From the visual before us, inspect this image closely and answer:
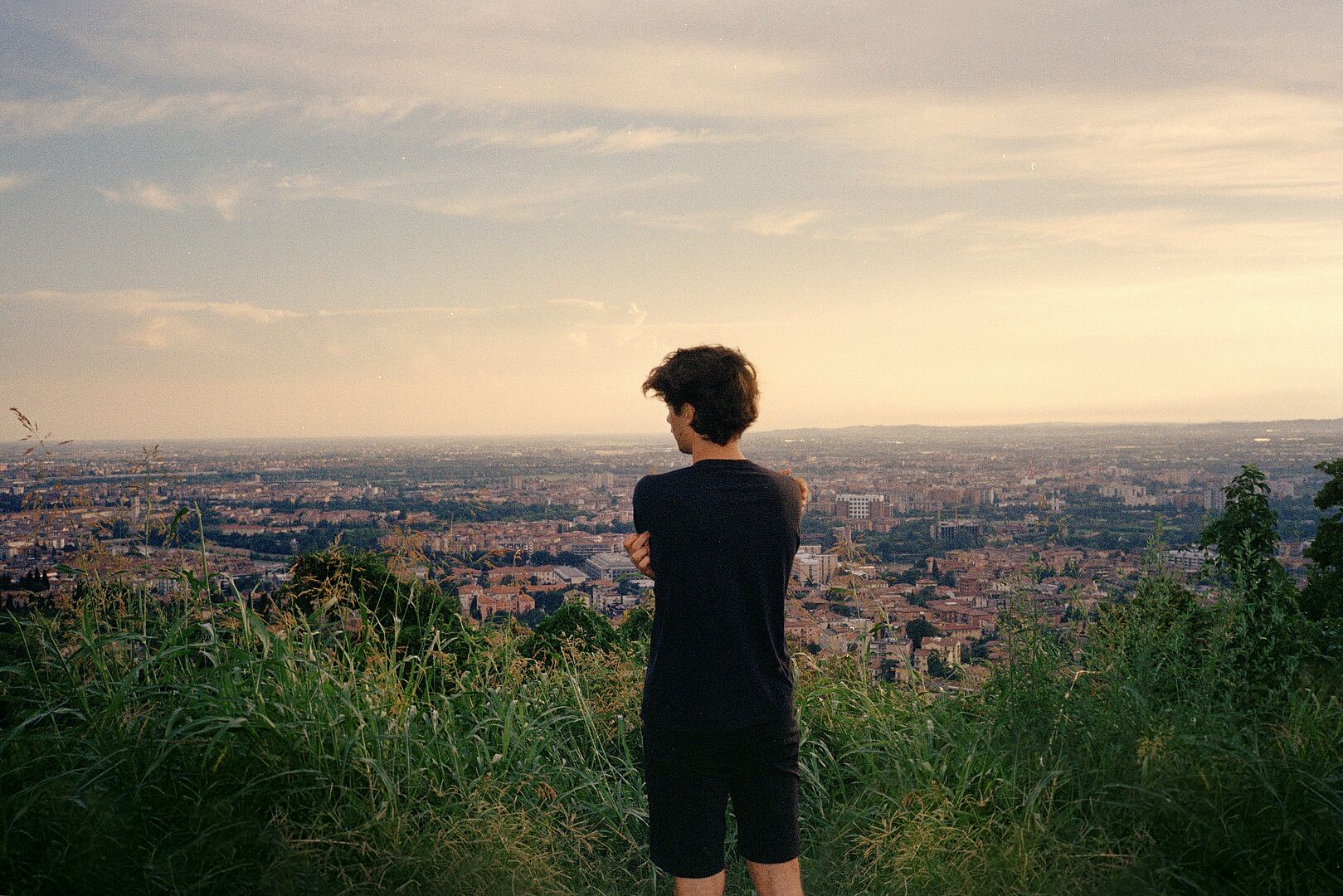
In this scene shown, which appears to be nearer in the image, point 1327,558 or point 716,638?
point 716,638

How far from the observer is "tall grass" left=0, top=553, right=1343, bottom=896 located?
8.43 feet

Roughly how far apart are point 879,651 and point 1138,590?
146 cm

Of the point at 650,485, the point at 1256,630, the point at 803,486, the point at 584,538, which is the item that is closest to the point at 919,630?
the point at 1256,630

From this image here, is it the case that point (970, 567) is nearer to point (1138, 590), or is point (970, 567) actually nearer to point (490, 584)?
point (1138, 590)

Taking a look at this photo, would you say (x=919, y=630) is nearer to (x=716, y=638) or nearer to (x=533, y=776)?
(x=533, y=776)

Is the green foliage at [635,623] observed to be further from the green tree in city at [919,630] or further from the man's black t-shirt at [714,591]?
the man's black t-shirt at [714,591]

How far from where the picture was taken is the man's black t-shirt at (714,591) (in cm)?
227

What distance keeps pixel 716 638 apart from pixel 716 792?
432 mm

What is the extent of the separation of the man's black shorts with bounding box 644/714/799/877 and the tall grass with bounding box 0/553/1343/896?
803mm

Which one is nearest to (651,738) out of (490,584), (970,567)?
(970,567)

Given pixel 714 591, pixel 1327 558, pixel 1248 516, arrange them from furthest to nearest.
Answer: pixel 1327 558 → pixel 1248 516 → pixel 714 591

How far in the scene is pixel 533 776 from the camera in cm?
348

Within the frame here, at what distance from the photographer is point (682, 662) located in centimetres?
230

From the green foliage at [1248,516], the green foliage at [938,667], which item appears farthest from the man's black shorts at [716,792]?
the green foliage at [1248,516]
